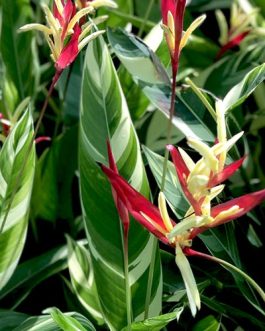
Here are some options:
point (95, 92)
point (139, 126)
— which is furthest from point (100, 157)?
point (139, 126)

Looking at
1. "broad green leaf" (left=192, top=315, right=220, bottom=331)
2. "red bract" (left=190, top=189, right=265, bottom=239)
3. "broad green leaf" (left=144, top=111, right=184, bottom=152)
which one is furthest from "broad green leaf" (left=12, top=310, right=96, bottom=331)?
"broad green leaf" (left=144, top=111, right=184, bottom=152)

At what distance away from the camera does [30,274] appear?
2.80 ft

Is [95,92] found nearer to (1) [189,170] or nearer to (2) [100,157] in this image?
(2) [100,157]

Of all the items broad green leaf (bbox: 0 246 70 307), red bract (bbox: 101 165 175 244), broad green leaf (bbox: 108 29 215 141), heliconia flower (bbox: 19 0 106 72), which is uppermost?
A: heliconia flower (bbox: 19 0 106 72)

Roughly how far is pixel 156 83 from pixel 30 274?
0.26m

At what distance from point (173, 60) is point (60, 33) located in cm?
10

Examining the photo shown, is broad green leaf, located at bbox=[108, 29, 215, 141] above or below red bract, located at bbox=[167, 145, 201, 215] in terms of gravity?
below

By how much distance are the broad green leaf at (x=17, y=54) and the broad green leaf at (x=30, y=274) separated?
0.89 ft

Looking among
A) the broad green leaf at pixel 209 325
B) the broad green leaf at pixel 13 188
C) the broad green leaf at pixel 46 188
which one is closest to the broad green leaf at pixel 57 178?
the broad green leaf at pixel 46 188

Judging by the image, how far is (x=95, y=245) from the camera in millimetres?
690

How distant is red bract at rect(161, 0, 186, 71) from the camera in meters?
0.52

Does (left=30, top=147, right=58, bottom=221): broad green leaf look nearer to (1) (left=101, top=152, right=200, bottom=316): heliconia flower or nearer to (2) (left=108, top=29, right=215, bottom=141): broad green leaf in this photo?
(2) (left=108, top=29, right=215, bottom=141): broad green leaf

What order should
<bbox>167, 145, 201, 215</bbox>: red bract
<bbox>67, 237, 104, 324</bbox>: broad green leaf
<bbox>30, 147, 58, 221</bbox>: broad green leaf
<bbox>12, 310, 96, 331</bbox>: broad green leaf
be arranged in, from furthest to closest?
1. <bbox>30, 147, 58, 221</bbox>: broad green leaf
2. <bbox>67, 237, 104, 324</bbox>: broad green leaf
3. <bbox>12, 310, 96, 331</bbox>: broad green leaf
4. <bbox>167, 145, 201, 215</bbox>: red bract

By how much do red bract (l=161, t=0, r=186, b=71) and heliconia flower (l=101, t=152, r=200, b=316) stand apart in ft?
0.31
